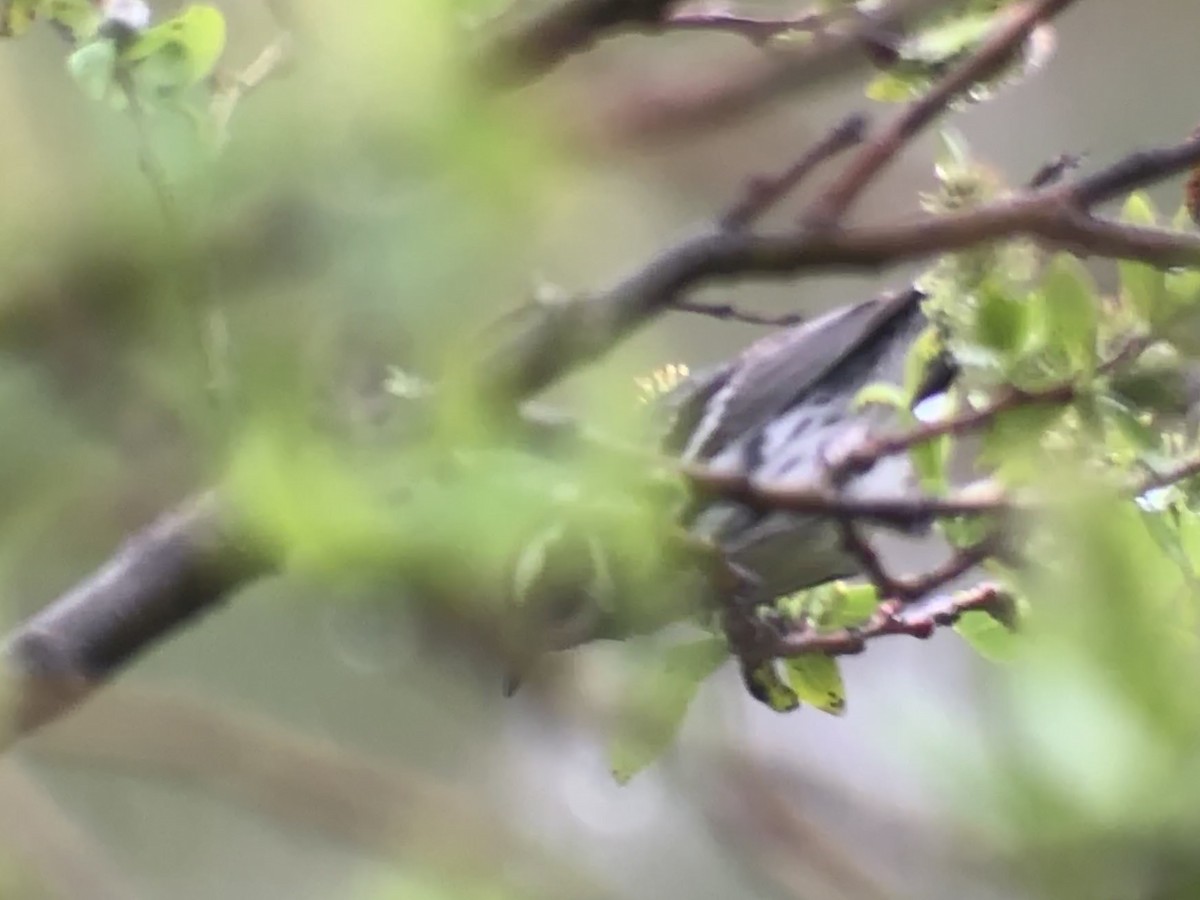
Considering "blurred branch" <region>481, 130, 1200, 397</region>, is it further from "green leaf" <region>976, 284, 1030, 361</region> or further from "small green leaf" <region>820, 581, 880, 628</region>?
"small green leaf" <region>820, 581, 880, 628</region>

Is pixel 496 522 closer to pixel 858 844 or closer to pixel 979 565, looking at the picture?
pixel 858 844

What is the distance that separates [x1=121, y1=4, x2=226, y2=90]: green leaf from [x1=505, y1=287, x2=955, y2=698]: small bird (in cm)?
11

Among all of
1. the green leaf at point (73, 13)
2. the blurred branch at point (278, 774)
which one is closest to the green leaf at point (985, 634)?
the blurred branch at point (278, 774)

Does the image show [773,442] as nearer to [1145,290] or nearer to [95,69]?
[1145,290]

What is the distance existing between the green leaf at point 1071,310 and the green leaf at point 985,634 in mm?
68

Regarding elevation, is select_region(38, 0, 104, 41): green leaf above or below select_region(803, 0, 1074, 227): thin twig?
above

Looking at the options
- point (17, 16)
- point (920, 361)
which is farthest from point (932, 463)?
point (17, 16)

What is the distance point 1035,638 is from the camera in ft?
0.57

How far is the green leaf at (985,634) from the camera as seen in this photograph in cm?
27

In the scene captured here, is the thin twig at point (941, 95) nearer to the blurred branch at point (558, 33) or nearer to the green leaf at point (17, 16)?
the blurred branch at point (558, 33)

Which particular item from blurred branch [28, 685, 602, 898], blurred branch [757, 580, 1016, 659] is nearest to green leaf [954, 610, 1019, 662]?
blurred branch [757, 580, 1016, 659]

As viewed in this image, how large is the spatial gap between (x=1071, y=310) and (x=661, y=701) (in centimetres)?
13

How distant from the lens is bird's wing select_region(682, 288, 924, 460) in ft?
1.47

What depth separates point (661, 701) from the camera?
0.31 metres
